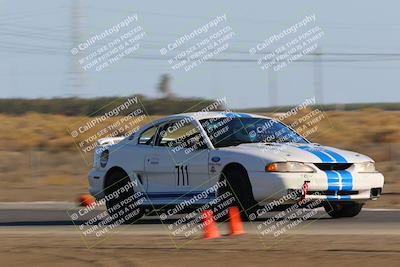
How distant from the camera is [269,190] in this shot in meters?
13.5

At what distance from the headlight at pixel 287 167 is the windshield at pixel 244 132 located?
0.90 metres

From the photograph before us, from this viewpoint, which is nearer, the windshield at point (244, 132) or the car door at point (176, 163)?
the car door at point (176, 163)

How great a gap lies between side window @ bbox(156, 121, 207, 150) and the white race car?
15 mm

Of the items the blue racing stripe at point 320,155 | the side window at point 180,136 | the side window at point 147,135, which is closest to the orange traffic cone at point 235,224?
the blue racing stripe at point 320,155

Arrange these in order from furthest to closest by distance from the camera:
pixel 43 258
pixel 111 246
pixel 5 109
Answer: pixel 5 109
pixel 111 246
pixel 43 258

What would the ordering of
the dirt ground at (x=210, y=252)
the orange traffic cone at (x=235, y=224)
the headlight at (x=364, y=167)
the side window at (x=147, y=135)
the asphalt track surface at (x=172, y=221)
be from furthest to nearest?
the side window at (x=147, y=135) → the headlight at (x=364, y=167) → the asphalt track surface at (x=172, y=221) → the orange traffic cone at (x=235, y=224) → the dirt ground at (x=210, y=252)

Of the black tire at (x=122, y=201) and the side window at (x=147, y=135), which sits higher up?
the side window at (x=147, y=135)

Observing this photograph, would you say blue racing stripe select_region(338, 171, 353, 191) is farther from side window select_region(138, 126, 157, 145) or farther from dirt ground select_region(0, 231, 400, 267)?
side window select_region(138, 126, 157, 145)

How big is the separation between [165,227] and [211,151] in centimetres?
123

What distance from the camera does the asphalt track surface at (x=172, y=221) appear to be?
1311 cm

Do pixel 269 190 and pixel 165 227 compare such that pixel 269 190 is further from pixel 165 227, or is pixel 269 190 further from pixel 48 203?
pixel 48 203

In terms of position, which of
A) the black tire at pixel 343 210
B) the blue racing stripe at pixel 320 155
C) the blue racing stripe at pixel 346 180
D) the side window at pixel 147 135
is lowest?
the black tire at pixel 343 210

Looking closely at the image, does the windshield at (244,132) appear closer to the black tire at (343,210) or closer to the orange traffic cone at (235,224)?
the black tire at (343,210)

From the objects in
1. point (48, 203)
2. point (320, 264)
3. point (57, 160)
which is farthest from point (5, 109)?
point (320, 264)
